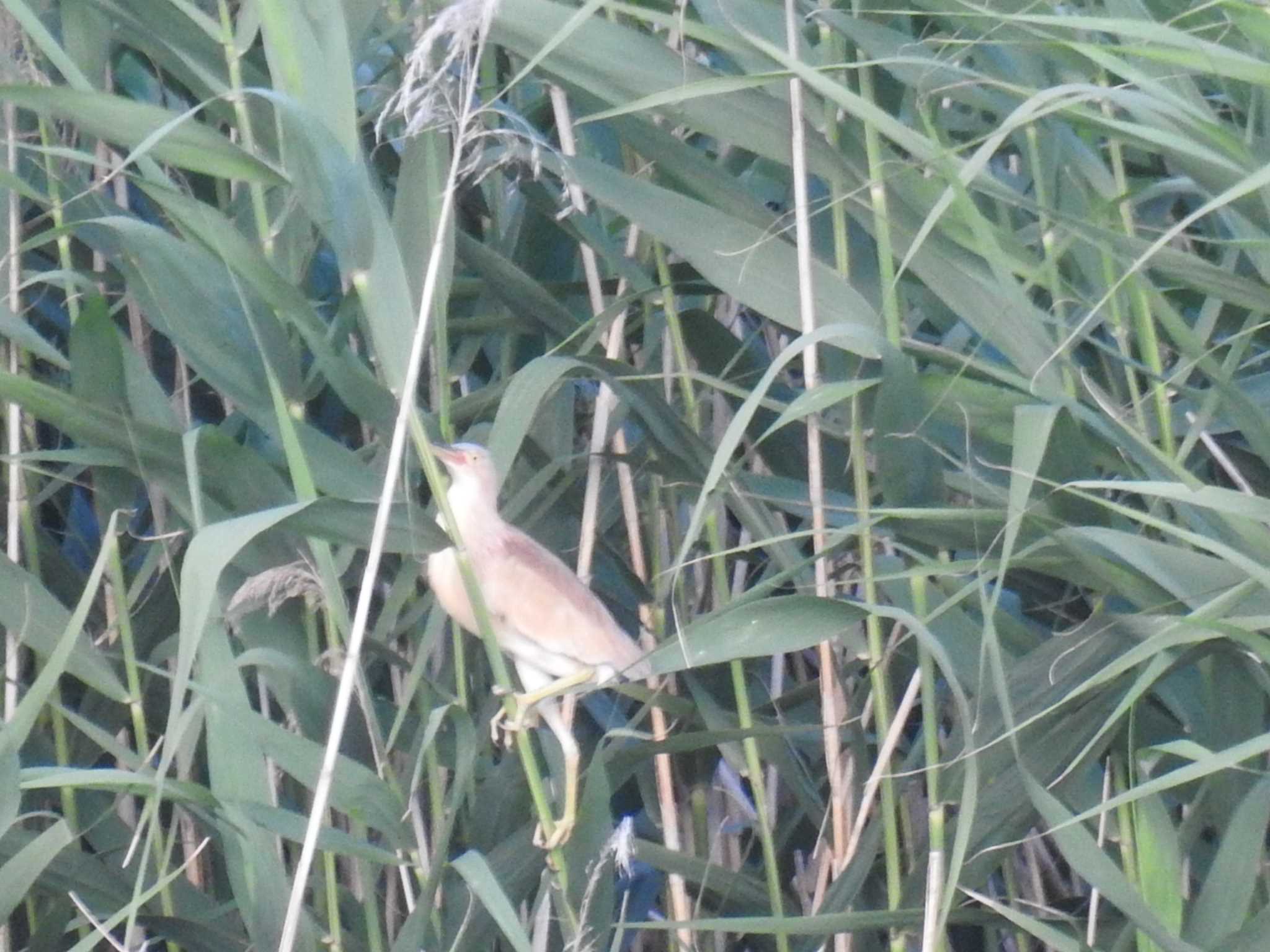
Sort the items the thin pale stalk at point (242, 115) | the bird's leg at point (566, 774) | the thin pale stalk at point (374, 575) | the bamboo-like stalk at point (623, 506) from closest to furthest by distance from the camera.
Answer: the thin pale stalk at point (374, 575) → the bird's leg at point (566, 774) → the thin pale stalk at point (242, 115) → the bamboo-like stalk at point (623, 506)

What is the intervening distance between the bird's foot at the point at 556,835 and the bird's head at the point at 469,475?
315 mm

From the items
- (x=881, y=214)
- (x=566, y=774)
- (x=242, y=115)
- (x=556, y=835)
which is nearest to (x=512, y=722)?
(x=556, y=835)

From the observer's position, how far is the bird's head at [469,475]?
4.87ft

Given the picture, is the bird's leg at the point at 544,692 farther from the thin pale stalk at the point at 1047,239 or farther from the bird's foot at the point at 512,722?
the thin pale stalk at the point at 1047,239

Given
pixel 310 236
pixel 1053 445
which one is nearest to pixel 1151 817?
pixel 1053 445

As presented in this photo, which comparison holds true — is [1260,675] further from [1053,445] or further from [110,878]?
[110,878]

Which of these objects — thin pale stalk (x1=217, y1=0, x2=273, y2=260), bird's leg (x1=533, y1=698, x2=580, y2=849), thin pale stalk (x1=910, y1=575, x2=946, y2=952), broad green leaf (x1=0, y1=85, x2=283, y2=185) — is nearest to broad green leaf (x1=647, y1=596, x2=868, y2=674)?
thin pale stalk (x1=910, y1=575, x2=946, y2=952)

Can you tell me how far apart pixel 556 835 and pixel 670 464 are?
43 cm

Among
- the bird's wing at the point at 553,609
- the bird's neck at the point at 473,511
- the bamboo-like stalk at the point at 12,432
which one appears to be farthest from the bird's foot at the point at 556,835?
the bamboo-like stalk at the point at 12,432

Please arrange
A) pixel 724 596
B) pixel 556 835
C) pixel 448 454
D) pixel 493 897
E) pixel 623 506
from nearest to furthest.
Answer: pixel 493 897, pixel 556 835, pixel 448 454, pixel 724 596, pixel 623 506

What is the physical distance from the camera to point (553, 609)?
1.50 meters

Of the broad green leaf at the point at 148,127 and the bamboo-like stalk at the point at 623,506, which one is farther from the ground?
the broad green leaf at the point at 148,127

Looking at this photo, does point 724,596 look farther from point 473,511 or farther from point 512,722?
point 512,722

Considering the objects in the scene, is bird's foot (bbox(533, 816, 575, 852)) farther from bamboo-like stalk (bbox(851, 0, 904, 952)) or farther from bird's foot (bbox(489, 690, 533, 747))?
bamboo-like stalk (bbox(851, 0, 904, 952))
